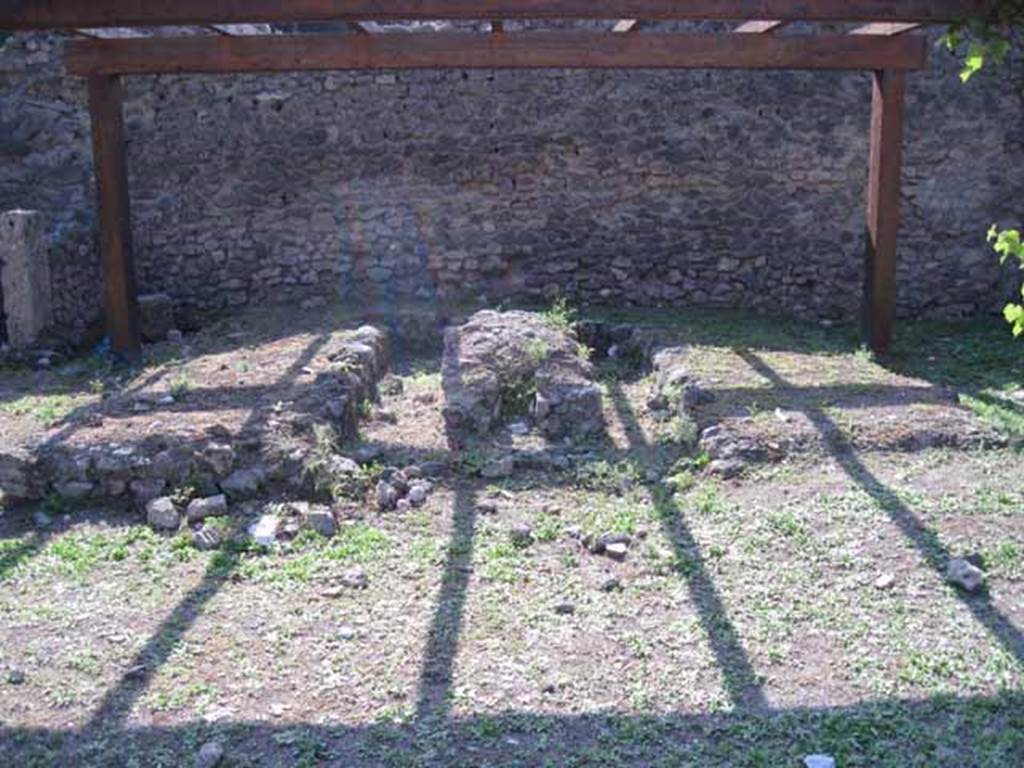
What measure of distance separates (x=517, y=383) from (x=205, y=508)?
104 inches

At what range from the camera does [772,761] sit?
365 cm

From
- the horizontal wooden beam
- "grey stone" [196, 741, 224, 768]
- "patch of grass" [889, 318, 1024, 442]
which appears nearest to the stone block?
the horizontal wooden beam

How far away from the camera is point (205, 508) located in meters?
5.99

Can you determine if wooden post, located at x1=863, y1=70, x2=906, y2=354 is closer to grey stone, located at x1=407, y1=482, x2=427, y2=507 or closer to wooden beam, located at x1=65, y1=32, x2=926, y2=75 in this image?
wooden beam, located at x1=65, y1=32, x2=926, y2=75

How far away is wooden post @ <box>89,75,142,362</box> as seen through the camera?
9.12m

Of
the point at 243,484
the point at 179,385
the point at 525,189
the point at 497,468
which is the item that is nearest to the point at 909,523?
the point at 497,468

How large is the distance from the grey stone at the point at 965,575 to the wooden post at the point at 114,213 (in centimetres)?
708

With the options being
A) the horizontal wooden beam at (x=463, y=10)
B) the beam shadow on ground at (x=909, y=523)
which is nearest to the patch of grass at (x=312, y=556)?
the beam shadow on ground at (x=909, y=523)

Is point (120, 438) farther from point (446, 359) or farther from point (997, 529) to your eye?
point (997, 529)

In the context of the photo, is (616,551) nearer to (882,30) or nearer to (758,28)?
(758,28)

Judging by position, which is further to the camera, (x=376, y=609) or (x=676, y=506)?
(x=676, y=506)

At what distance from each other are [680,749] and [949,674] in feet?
4.08

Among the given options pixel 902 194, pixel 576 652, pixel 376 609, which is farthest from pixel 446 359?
pixel 902 194

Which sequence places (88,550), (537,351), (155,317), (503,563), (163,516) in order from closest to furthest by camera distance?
(503,563) → (88,550) → (163,516) → (537,351) → (155,317)
